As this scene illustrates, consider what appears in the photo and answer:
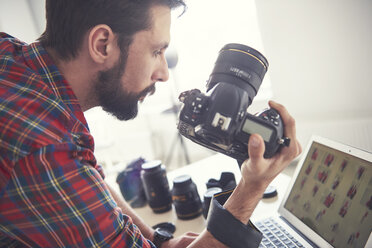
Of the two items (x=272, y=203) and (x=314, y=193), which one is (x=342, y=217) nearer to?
(x=314, y=193)

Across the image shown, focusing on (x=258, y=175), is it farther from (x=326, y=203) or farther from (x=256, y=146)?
(x=326, y=203)

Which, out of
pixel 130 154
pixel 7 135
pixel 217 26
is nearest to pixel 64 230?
pixel 7 135

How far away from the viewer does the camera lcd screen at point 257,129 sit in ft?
1.93

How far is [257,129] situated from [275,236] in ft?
1.00

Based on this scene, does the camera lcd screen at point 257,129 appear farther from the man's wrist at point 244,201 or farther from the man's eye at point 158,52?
the man's eye at point 158,52

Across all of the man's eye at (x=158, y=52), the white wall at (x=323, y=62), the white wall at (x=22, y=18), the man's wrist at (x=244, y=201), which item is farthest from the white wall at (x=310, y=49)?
the white wall at (x=22, y=18)

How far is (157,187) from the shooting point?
3.19 ft

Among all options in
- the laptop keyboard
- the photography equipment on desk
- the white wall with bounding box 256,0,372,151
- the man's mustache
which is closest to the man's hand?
the laptop keyboard

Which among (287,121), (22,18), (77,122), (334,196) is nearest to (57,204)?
(77,122)

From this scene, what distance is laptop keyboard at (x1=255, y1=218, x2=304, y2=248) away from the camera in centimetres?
68

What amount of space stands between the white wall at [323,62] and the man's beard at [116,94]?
3.64 feet

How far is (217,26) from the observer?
2.27 metres

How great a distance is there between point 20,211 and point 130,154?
2679mm

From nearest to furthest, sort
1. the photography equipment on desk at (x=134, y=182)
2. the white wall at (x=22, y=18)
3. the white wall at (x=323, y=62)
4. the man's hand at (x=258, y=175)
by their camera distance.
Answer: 1. the man's hand at (x=258, y=175)
2. the photography equipment on desk at (x=134, y=182)
3. the white wall at (x=323, y=62)
4. the white wall at (x=22, y=18)
